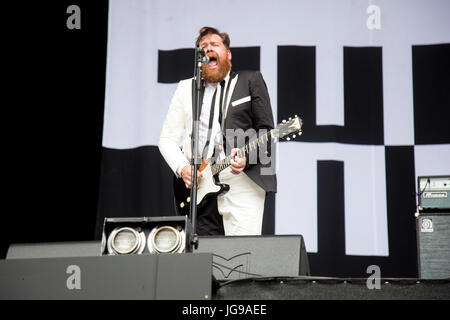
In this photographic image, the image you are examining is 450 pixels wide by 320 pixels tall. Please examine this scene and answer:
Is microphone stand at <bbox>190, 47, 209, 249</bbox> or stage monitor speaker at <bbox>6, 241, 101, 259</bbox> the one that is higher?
microphone stand at <bbox>190, 47, 209, 249</bbox>

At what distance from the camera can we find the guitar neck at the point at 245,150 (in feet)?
8.96

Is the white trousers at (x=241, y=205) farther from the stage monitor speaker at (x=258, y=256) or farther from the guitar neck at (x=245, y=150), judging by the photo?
the stage monitor speaker at (x=258, y=256)

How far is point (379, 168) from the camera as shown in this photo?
11.6 feet

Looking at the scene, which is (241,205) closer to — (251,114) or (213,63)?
(251,114)

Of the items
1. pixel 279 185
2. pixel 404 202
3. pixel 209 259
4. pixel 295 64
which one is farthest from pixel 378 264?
pixel 209 259

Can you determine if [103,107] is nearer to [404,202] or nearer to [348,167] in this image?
[348,167]

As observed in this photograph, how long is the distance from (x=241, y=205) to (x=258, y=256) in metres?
0.72

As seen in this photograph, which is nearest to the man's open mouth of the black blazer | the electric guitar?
the black blazer

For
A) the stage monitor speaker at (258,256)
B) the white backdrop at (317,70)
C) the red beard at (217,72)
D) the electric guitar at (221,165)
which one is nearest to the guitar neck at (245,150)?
the electric guitar at (221,165)

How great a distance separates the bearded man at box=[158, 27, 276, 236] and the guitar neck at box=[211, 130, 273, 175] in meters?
0.02

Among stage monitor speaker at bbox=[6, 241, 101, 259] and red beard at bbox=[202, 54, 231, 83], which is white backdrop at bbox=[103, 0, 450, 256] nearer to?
red beard at bbox=[202, 54, 231, 83]

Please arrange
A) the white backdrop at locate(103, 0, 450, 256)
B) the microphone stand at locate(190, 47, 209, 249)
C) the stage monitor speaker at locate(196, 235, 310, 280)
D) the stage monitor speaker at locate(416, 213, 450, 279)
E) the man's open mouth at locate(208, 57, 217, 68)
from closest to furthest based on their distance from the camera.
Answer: the stage monitor speaker at locate(196, 235, 310, 280) < the microphone stand at locate(190, 47, 209, 249) < the stage monitor speaker at locate(416, 213, 450, 279) < the man's open mouth at locate(208, 57, 217, 68) < the white backdrop at locate(103, 0, 450, 256)

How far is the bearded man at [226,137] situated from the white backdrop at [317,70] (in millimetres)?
784

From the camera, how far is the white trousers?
2682mm
